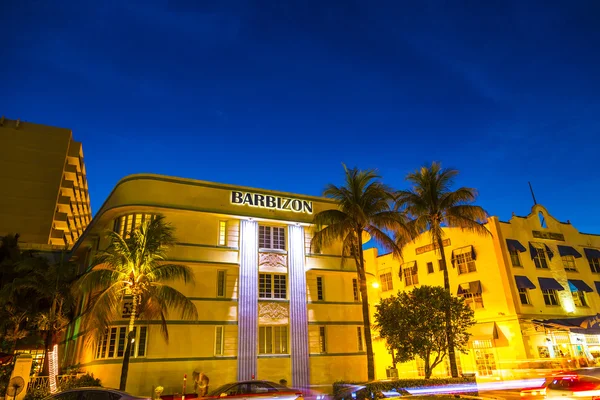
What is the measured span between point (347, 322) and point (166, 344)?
12285 millimetres

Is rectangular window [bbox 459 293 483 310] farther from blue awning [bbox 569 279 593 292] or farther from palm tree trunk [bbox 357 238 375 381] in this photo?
palm tree trunk [bbox 357 238 375 381]

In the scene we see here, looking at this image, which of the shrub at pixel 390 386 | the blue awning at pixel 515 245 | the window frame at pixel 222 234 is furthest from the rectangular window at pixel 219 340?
the blue awning at pixel 515 245

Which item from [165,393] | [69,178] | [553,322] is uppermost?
[69,178]

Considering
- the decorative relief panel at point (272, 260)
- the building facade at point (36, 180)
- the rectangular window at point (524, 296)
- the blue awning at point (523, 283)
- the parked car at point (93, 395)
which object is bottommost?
the parked car at point (93, 395)

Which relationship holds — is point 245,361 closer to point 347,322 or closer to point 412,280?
point 347,322

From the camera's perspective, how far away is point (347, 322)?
95.8 feet

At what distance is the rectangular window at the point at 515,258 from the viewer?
33.8 m

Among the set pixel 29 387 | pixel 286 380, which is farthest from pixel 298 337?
pixel 29 387

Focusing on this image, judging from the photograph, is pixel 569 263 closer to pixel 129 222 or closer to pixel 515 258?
pixel 515 258

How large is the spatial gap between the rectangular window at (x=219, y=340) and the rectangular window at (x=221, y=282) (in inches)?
83.7

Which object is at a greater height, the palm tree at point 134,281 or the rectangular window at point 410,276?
the rectangular window at point 410,276

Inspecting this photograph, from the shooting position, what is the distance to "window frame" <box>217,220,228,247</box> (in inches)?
1088

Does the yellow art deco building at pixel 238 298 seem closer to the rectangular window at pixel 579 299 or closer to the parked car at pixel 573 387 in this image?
the parked car at pixel 573 387

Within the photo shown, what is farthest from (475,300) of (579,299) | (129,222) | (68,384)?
(68,384)
